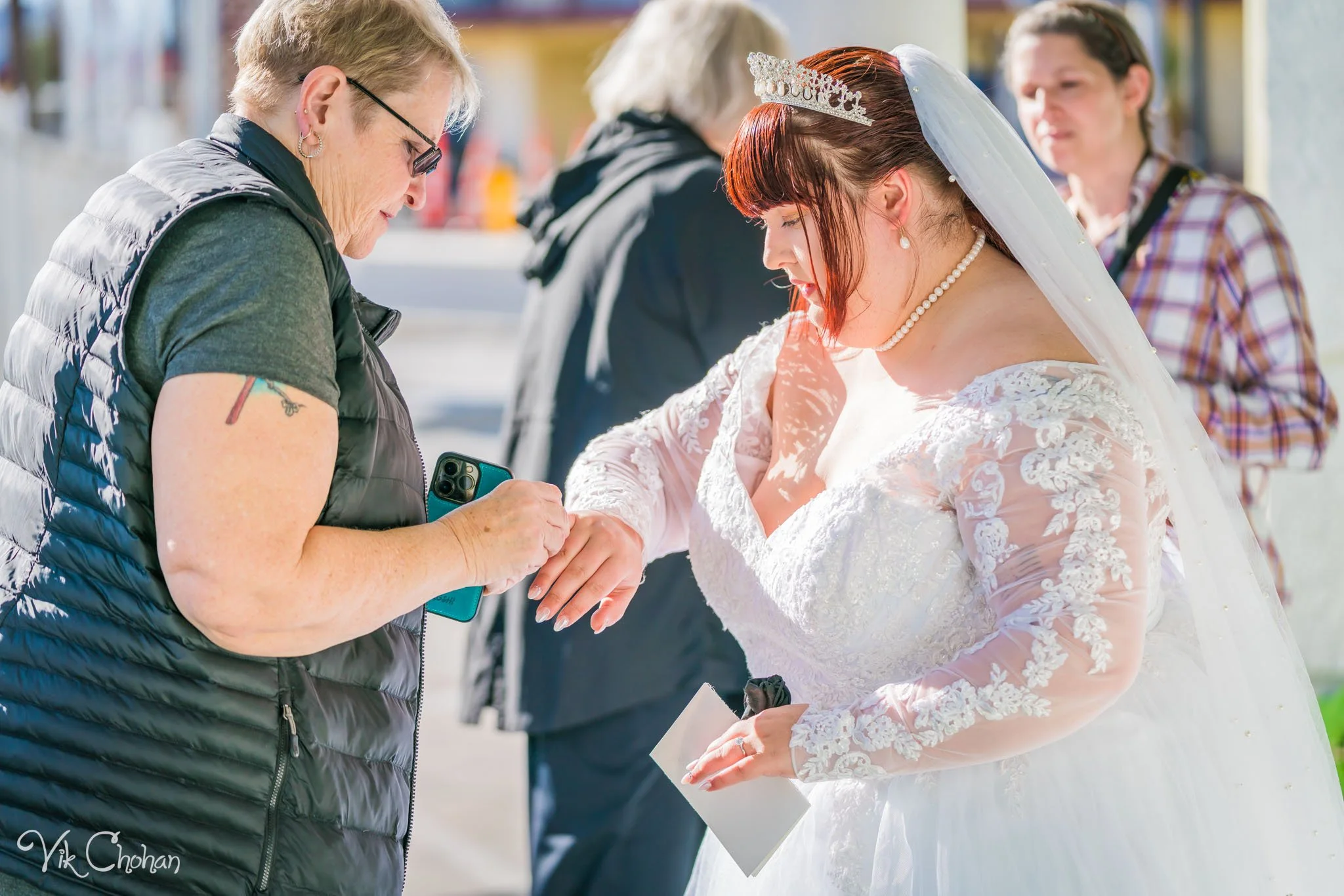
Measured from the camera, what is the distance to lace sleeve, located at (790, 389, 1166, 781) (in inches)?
64.7

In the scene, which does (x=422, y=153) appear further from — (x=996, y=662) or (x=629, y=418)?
(x=629, y=418)

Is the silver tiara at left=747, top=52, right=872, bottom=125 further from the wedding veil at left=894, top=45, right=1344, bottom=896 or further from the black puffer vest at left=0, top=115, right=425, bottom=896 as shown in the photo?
the black puffer vest at left=0, top=115, right=425, bottom=896

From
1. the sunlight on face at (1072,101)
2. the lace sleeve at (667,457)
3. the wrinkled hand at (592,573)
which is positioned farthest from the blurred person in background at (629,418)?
the wrinkled hand at (592,573)

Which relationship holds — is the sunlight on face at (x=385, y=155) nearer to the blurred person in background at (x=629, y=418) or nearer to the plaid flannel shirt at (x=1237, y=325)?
the blurred person in background at (x=629, y=418)

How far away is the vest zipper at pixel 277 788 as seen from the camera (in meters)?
1.65

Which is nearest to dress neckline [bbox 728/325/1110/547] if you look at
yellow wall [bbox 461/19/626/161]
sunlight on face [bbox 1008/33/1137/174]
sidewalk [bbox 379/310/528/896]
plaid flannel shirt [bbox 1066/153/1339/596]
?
plaid flannel shirt [bbox 1066/153/1339/596]

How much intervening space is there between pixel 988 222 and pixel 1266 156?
8.41ft

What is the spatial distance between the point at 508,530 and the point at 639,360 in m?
1.33

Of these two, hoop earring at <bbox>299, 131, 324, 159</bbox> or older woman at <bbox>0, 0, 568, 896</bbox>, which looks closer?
older woman at <bbox>0, 0, 568, 896</bbox>

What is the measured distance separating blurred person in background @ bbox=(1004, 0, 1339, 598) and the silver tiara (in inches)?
58.7

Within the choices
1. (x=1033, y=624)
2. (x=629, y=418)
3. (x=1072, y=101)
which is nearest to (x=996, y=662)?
(x=1033, y=624)

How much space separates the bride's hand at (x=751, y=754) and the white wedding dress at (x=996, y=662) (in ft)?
0.09

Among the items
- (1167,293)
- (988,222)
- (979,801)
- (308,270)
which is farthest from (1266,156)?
(308,270)

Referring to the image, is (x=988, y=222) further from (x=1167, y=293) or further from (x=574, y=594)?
(x=1167, y=293)
